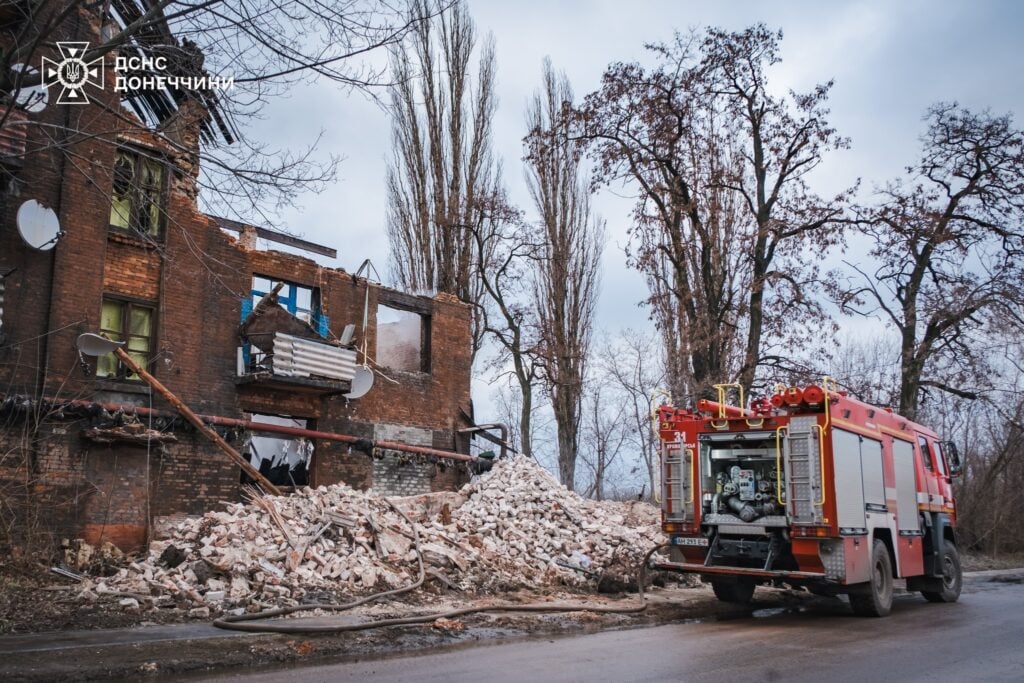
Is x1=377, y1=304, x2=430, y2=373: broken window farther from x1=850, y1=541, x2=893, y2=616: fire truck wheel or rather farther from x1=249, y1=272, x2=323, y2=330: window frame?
x1=850, y1=541, x2=893, y2=616: fire truck wheel

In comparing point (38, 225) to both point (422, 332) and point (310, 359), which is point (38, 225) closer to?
point (310, 359)

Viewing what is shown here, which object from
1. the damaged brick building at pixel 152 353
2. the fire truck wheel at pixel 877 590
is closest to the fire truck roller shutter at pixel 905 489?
the fire truck wheel at pixel 877 590

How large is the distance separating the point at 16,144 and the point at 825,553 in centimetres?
1500

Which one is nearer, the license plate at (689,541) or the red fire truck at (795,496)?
the red fire truck at (795,496)

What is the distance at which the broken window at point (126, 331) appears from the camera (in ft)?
54.9

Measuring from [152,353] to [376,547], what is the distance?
22.0 ft

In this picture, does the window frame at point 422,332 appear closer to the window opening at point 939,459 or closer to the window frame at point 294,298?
the window frame at point 294,298

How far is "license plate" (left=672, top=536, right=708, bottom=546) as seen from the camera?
1245cm

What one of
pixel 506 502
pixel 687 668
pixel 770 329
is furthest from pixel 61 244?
pixel 770 329

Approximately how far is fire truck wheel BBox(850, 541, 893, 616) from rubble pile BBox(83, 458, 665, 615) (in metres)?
4.53

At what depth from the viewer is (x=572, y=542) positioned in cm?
1709

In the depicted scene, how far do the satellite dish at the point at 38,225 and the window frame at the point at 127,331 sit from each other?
1.55 meters

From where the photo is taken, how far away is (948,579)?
14914 millimetres

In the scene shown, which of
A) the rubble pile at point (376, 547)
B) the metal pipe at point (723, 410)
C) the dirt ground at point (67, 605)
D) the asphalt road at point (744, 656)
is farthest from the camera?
the metal pipe at point (723, 410)
